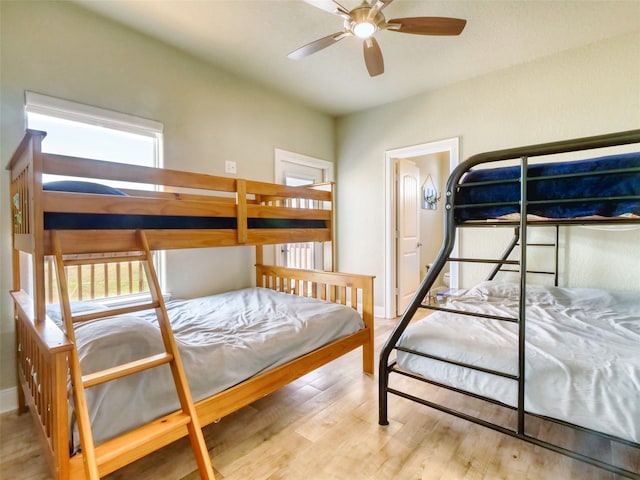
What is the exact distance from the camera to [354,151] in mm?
4160

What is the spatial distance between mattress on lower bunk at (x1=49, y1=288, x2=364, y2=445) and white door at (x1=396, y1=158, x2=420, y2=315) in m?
1.80

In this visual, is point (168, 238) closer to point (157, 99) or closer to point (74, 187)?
point (74, 187)

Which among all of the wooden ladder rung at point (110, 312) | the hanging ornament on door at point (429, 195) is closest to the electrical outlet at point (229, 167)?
the wooden ladder rung at point (110, 312)

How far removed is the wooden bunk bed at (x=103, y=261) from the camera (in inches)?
42.2

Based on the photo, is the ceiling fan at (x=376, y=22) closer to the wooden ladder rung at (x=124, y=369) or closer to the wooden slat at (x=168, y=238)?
the wooden slat at (x=168, y=238)

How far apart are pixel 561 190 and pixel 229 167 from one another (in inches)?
107

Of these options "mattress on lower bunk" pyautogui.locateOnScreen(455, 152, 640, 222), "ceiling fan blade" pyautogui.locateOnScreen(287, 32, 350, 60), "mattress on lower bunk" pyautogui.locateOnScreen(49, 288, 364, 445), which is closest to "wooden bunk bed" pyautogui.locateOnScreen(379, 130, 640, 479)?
"mattress on lower bunk" pyautogui.locateOnScreen(455, 152, 640, 222)

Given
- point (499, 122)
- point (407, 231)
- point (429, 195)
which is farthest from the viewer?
point (429, 195)

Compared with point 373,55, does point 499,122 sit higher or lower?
lower

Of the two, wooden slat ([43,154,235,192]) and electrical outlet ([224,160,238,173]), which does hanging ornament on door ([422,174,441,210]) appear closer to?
electrical outlet ([224,160,238,173])

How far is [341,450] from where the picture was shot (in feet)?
5.09

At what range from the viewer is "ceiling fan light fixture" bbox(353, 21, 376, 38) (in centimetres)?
189

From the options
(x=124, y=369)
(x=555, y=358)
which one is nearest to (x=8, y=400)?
(x=124, y=369)

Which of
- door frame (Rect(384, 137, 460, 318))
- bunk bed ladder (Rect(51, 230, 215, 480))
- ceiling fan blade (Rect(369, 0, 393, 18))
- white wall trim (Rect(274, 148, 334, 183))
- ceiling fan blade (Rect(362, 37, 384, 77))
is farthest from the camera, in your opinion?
door frame (Rect(384, 137, 460, 318))
